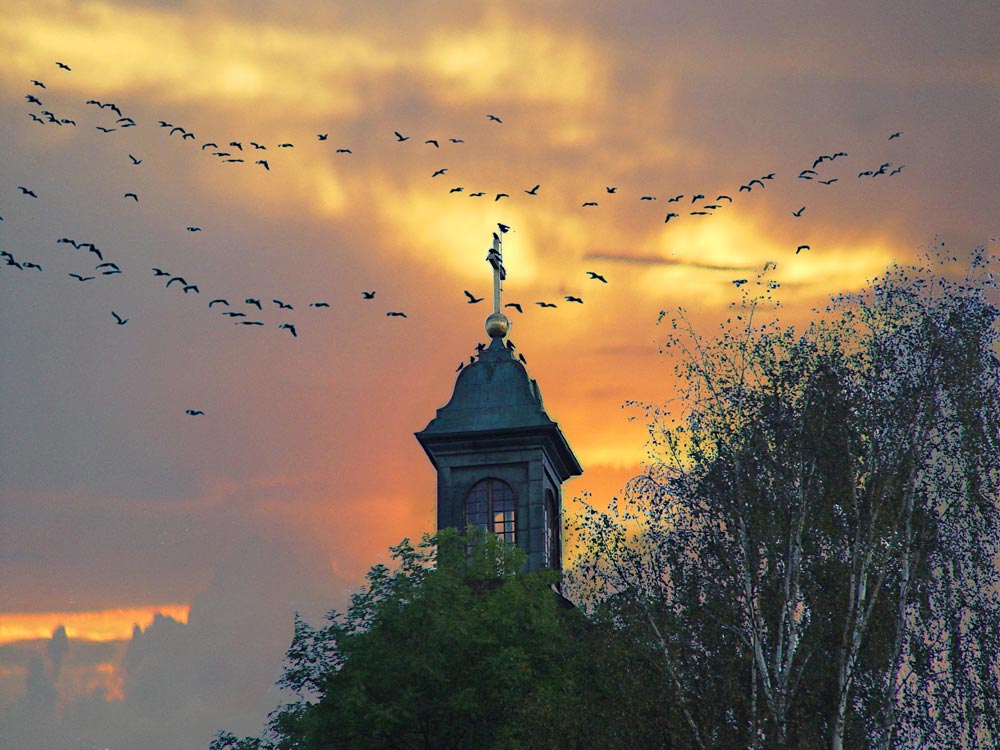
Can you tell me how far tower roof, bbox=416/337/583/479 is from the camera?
63.6 meters

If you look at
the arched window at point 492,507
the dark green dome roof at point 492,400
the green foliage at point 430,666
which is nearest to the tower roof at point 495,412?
the dark green dome roof at point 492,400

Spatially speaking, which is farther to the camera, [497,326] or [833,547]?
[497,326]

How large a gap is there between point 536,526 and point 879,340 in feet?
68.6

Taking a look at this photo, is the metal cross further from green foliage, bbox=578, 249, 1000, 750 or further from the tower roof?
green foliage, bbox=578, 249, 1000, 750

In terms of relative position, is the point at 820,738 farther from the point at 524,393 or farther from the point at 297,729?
the point at 524,393

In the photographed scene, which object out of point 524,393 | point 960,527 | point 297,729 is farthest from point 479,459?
point 960,527

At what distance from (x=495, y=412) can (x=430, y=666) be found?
1665 cm

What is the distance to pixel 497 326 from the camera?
68125 mm

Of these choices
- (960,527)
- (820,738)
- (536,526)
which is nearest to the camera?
(820,738)

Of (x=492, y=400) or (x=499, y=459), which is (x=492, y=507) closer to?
(x=499, y=459)

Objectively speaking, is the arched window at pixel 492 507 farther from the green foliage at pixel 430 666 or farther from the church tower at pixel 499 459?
the green foliage at pixel 430 666

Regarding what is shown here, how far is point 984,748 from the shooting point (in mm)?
40125

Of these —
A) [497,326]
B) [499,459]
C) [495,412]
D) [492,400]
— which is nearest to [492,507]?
[499,459]

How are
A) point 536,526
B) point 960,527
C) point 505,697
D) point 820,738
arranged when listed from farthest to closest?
point 536,526 < point 505,697 < point 960,527 < point 820,738
